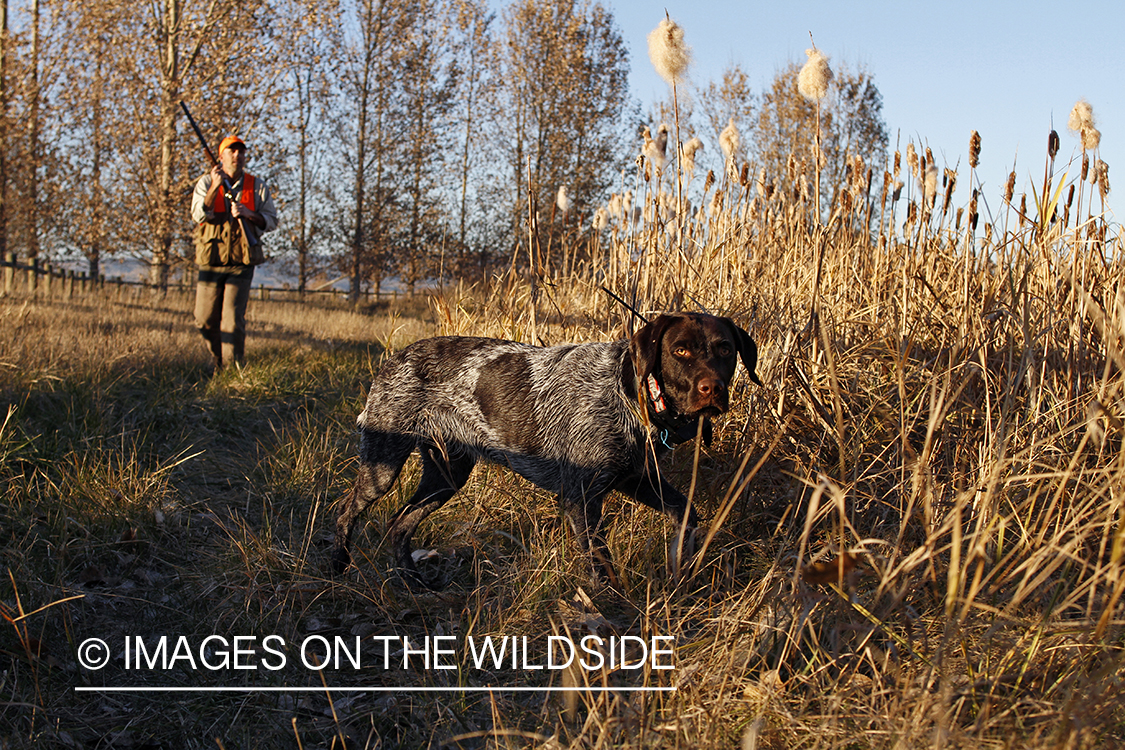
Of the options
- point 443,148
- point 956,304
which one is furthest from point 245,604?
point 443,148

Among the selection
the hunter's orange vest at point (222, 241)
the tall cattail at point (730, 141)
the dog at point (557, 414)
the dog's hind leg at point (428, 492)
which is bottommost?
the dog's hind leg at point (428, 492)

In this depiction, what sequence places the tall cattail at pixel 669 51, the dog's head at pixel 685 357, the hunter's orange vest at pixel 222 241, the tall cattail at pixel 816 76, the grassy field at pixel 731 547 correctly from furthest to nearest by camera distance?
1. the hunter's orange vest at pixel 222 241
2. the tall cattail at pixel 669 51
3. the tall cattail at pixel 816 76
4. the dog's head at pixel 685 357
5. the grassy field at pixel 731 547

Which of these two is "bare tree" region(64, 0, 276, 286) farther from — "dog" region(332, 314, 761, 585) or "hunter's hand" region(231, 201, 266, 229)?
"dog" region(332, 314, 761, 585)

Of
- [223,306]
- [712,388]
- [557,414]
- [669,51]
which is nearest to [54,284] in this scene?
[223,306]

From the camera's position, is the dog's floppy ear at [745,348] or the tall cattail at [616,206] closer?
the dog's floppy ear at [745,348]

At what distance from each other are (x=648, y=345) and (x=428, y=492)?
1.40 meters

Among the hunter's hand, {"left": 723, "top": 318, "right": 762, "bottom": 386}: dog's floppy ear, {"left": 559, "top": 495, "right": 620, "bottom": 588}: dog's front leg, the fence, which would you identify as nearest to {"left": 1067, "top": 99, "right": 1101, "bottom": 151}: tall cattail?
{"left": 723, "top": 318, "right": 762, "bottom": 386}: dog's floppy ear

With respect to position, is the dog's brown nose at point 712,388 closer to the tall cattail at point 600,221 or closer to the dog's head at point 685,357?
the dog's head at point 685,357

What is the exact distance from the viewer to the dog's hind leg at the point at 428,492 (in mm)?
3482

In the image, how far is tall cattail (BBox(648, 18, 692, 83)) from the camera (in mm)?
3939

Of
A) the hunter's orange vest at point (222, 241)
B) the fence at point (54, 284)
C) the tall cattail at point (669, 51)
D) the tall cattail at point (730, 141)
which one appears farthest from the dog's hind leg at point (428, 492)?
the fence at point (54, 284)

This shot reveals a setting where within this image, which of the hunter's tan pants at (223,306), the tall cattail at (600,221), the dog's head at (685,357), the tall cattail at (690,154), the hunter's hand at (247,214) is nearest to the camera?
the dog's head at (685,357)

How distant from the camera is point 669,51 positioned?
395 cm

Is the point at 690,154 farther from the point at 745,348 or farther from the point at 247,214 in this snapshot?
the point at 247,214
